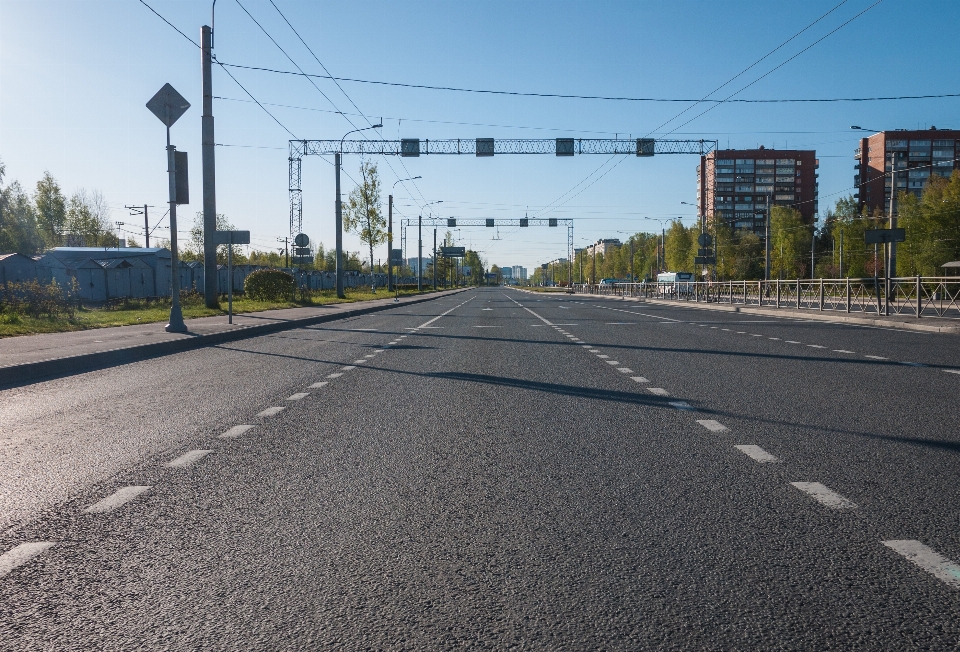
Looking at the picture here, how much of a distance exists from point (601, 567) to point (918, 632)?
1258mm

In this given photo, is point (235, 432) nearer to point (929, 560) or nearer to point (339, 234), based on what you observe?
point (929, 560)

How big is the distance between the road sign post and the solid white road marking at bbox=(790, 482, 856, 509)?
634 inches

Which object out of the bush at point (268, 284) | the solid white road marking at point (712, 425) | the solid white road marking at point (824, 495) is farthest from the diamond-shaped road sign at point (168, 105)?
the bush at point (268, 284)

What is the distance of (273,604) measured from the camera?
10.9 ft

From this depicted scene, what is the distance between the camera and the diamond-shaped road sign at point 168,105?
18656mm

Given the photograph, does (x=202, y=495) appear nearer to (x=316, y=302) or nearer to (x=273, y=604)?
(x=273, y=604)

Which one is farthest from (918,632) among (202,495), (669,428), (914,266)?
(914,266)

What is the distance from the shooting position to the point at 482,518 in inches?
179

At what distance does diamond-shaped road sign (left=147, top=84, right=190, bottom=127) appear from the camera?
18.7 metres

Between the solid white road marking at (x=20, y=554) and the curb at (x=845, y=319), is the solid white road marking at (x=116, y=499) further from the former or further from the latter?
the curb at (x=845, y=319)

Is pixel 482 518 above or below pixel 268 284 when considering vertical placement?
below

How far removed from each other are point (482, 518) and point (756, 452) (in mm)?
2665

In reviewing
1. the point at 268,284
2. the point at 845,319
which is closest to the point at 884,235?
the point at 845,319

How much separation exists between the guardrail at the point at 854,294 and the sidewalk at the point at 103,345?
20763mm
